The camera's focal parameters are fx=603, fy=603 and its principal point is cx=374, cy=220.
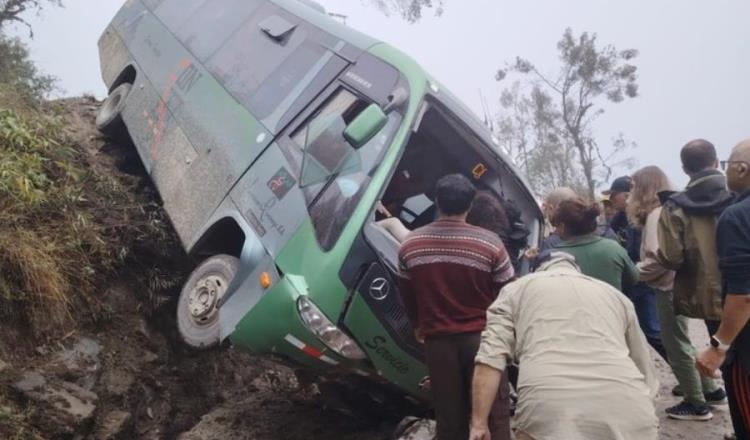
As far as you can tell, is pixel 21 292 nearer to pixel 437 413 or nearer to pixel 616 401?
pixel 437 413

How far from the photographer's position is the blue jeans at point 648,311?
15.2 feet

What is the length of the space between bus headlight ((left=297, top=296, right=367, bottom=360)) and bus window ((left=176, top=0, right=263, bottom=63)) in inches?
120

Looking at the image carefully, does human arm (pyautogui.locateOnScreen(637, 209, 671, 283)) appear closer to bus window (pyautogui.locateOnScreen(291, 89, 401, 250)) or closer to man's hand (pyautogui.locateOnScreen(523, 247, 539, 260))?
man's hand (pyautogui.locateOnScreen(523, 247, 539, 260))

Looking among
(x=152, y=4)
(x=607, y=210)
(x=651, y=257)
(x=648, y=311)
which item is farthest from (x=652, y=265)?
(x=152, y=4)

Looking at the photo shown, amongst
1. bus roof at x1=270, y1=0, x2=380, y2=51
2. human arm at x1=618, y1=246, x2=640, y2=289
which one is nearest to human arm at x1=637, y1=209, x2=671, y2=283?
human arm at x1=618, y1=246, x2=640, y2=289

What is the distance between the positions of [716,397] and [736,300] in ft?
7.65

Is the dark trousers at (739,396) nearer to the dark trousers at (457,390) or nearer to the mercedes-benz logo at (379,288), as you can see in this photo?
the dark trousers at (457,390)

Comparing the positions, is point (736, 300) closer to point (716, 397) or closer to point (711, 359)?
point (711, 359)

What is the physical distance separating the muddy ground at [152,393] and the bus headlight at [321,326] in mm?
598

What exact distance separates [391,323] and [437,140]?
192cm

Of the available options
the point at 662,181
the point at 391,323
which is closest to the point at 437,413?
the point at 391,323

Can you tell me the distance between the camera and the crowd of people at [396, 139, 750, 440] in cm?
203

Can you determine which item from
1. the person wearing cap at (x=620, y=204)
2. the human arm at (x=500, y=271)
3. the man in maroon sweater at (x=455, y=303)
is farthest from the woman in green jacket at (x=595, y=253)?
the person wearing cap at (x=620, y=204)

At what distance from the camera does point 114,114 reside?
629 centimetres
